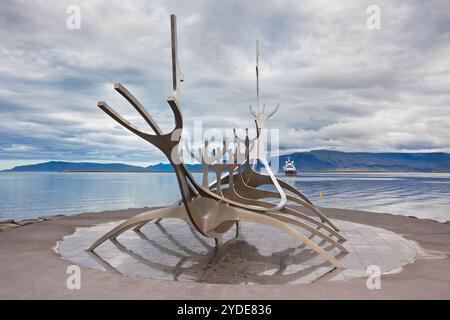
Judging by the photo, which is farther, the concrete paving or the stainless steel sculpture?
the stainless steel sculpture

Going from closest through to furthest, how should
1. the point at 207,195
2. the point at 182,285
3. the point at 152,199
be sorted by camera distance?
the point at 182,285 < the point at 207,195 < the point at 152,199

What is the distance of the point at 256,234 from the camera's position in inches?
594

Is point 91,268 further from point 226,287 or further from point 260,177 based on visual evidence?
point 260,177

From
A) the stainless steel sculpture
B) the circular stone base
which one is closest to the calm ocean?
the circular stone base

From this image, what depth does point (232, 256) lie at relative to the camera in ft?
36.6

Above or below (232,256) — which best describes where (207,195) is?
above

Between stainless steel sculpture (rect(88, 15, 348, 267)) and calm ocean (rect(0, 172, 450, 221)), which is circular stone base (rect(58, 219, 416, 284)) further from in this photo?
calm ocean (rect(0, 172, 450, 221))

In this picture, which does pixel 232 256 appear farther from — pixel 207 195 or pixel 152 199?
pixel 152 199

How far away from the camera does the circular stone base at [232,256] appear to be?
923 cm

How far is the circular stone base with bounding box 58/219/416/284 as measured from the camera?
9.23 metres

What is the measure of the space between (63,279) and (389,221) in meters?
17.1

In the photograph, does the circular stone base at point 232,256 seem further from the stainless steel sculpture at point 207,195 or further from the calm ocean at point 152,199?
the calm ocean at point 152,199

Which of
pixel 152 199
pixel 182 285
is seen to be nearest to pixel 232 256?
pixel 182 285
